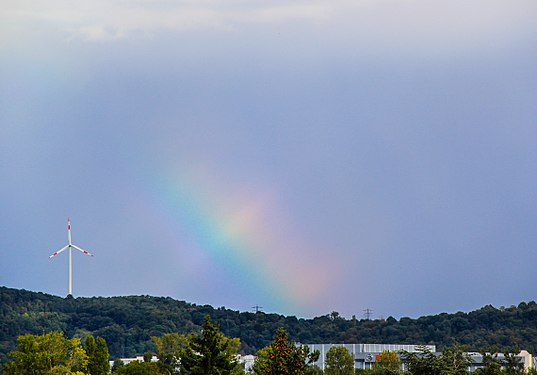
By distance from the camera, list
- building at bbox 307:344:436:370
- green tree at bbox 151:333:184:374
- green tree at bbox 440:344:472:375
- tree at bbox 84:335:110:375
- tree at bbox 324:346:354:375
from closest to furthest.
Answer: green tree at bbox 440:344:472:375
tree at bbox 84:335:110:375
tree at bbox 324:346:354:375
green tree at bbox 151:333:184:374
building at bbox 307:344:436:370

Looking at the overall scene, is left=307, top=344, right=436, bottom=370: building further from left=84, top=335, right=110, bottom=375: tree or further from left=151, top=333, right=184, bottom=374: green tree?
left=84, top=335, right=110, bottom=375: tree

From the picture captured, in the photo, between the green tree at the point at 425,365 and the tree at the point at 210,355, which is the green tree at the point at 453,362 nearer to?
the green tree at the point at 425,365

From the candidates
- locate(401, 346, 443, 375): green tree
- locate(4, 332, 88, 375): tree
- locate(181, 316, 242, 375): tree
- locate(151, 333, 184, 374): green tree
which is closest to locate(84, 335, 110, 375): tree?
locate(4, 332, 88, 375): tree

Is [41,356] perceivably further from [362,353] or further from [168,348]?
[362,353]

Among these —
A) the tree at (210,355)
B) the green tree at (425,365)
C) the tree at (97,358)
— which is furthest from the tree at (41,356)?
the green tree at (425,365)

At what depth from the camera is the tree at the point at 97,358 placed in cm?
10406

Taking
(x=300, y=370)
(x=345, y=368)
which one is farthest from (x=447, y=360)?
(x=345, y=368)

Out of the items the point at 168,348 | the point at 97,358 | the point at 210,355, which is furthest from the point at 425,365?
the point at 168,348

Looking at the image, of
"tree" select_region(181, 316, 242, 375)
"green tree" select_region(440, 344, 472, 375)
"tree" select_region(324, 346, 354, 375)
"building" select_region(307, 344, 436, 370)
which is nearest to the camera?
Answer: "green tree" select_region(440, 344, 472, 375)

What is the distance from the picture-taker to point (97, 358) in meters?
104

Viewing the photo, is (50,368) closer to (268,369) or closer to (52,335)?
(52,335)

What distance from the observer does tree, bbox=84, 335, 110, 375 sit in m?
104

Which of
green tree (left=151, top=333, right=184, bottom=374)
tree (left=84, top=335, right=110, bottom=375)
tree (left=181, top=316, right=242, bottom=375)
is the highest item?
green tree (left=151, top=333, right=184, bottom=374)

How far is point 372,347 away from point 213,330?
426 ft
